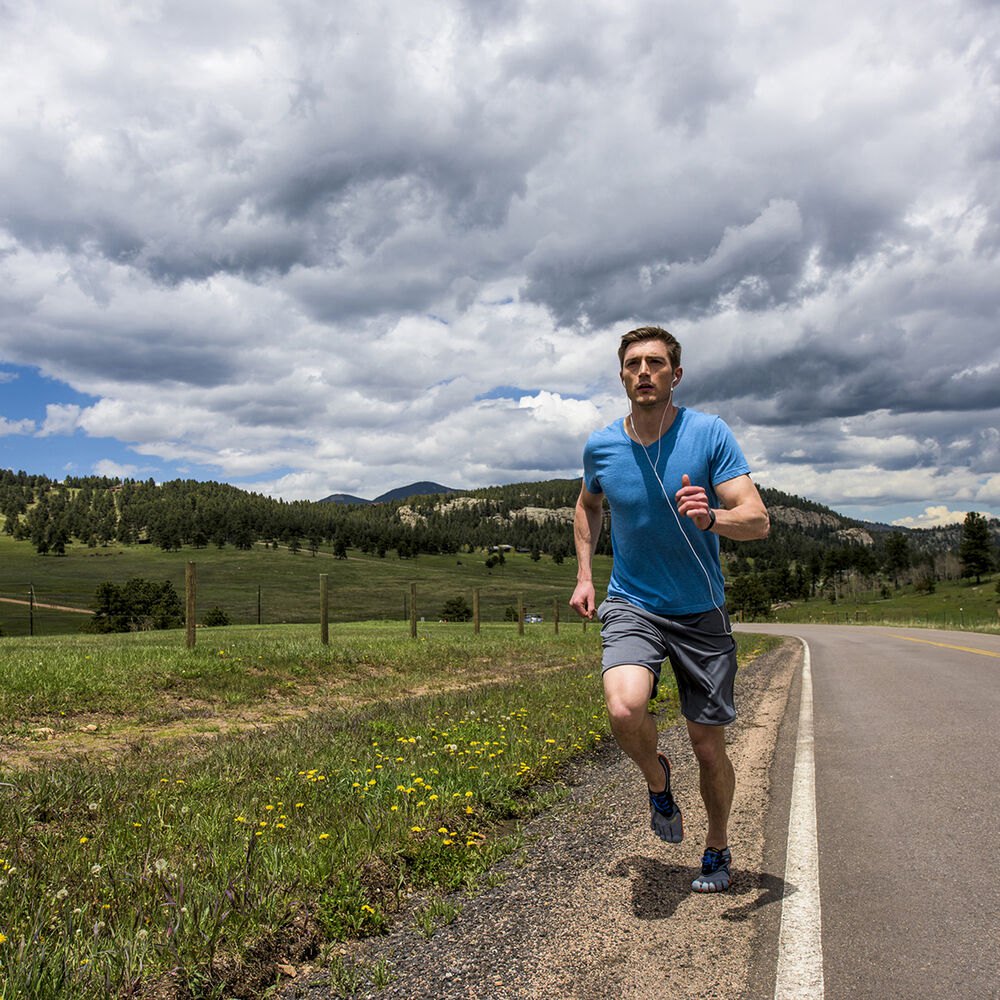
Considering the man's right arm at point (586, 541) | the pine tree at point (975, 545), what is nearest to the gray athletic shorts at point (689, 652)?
the man's right arm at point (586, 541)

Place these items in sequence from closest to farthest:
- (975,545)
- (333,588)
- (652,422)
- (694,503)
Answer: (694,503) → (652,422) → (333,588) → (975,545)

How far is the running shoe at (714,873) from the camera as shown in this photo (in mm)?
3715

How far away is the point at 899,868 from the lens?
405cm

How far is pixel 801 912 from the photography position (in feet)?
11.4

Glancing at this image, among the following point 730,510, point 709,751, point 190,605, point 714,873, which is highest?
point 730,510

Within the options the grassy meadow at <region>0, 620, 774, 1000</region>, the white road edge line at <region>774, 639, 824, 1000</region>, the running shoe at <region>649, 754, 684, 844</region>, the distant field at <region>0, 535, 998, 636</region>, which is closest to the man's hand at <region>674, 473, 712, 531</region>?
the running shoe at <region>649, 754, 684, 844</region>

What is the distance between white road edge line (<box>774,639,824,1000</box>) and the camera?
2812mm

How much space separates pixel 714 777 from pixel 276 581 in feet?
366

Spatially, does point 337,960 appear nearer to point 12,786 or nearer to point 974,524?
point 12,786

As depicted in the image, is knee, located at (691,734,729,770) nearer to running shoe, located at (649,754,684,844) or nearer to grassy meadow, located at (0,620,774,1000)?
running shoe, located at (649,754,684,844)

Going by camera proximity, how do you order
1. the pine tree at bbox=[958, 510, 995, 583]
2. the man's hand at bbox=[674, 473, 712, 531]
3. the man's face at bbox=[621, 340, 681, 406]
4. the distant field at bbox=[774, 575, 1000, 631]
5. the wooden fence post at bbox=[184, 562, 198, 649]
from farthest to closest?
the pine tree at bbox=[958, 510, 995, 583]
the distant field at bbox=[774, 575, 1000, 631]
the wooden fence post at bbox=[184, 562, 198, 649]
the man's face at bbox=[621, 340, 681, 406]
the man's hand at bbox=[674, 473, 712, 531]

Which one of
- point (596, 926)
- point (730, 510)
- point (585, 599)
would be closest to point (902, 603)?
point (585, 599)

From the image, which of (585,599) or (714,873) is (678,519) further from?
(714,873)

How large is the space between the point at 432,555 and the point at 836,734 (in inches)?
7342
